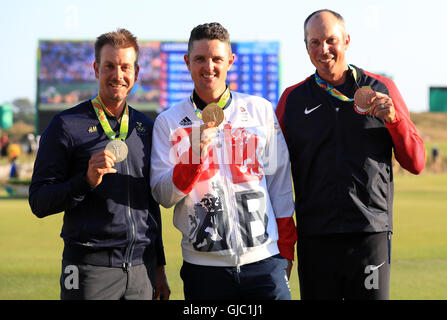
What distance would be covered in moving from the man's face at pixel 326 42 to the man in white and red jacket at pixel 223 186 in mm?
604

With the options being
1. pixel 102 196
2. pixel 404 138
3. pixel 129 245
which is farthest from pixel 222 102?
pixel 404 138

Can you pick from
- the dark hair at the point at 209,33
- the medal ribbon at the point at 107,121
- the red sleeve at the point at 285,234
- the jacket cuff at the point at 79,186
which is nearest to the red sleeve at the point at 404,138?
the red sleeve at the point at 285,234

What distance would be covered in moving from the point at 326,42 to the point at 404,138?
85 cm

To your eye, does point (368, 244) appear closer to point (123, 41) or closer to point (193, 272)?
point (193, 272)

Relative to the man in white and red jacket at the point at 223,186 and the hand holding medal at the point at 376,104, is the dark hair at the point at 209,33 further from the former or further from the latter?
the hand holding medal at the point at 376,104

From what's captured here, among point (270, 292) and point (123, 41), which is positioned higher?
point (123, 41)

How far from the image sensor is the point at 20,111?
253ft

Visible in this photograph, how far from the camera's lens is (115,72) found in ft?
11.2

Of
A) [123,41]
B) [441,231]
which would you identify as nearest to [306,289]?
[123,41]

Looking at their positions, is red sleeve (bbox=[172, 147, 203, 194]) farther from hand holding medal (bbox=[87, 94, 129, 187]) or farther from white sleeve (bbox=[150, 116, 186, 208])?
hand holding medal (bbox=[87, 94, 129, 187])

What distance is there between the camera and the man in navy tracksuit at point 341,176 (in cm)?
376

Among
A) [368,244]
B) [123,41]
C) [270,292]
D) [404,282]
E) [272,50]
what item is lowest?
[404,282]
